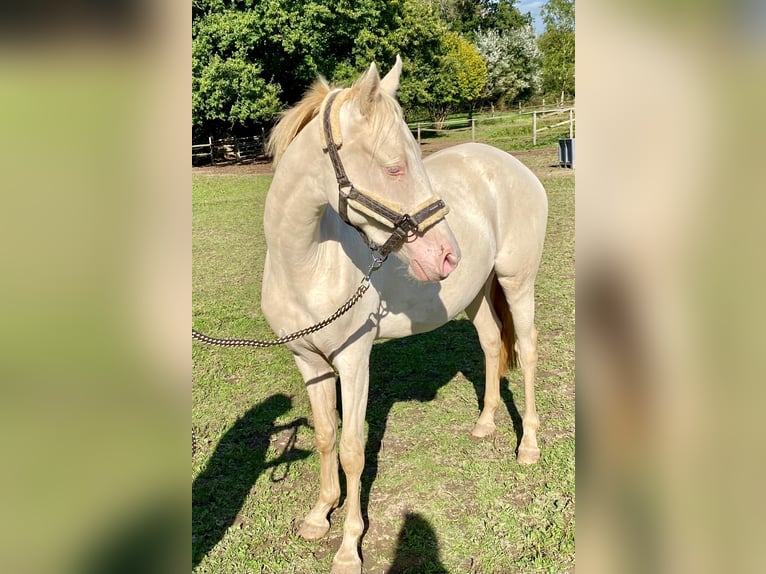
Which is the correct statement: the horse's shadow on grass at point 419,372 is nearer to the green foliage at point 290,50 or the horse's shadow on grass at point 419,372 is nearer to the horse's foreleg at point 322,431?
the horse's foreleg at point 322,431

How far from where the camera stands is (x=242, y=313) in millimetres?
6152

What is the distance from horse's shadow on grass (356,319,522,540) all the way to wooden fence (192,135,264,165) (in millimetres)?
22771

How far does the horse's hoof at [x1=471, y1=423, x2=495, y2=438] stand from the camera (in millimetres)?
3818

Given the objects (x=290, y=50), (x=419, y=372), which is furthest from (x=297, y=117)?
(x=290, y=50)

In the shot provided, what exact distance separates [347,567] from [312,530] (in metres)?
0.35

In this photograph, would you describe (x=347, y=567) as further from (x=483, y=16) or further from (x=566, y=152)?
(x=483, y=16)

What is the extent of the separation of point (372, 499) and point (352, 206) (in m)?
1.98

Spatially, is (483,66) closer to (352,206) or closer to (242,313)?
(242,313)

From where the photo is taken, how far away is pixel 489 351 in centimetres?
395

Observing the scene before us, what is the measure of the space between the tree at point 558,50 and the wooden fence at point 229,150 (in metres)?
18.9

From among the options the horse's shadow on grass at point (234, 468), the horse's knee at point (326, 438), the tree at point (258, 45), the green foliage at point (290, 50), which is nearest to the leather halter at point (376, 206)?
the horse's knee at point (326, 438)

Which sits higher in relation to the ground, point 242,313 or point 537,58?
point 537,58

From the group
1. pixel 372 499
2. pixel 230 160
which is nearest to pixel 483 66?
pixel 230 160
